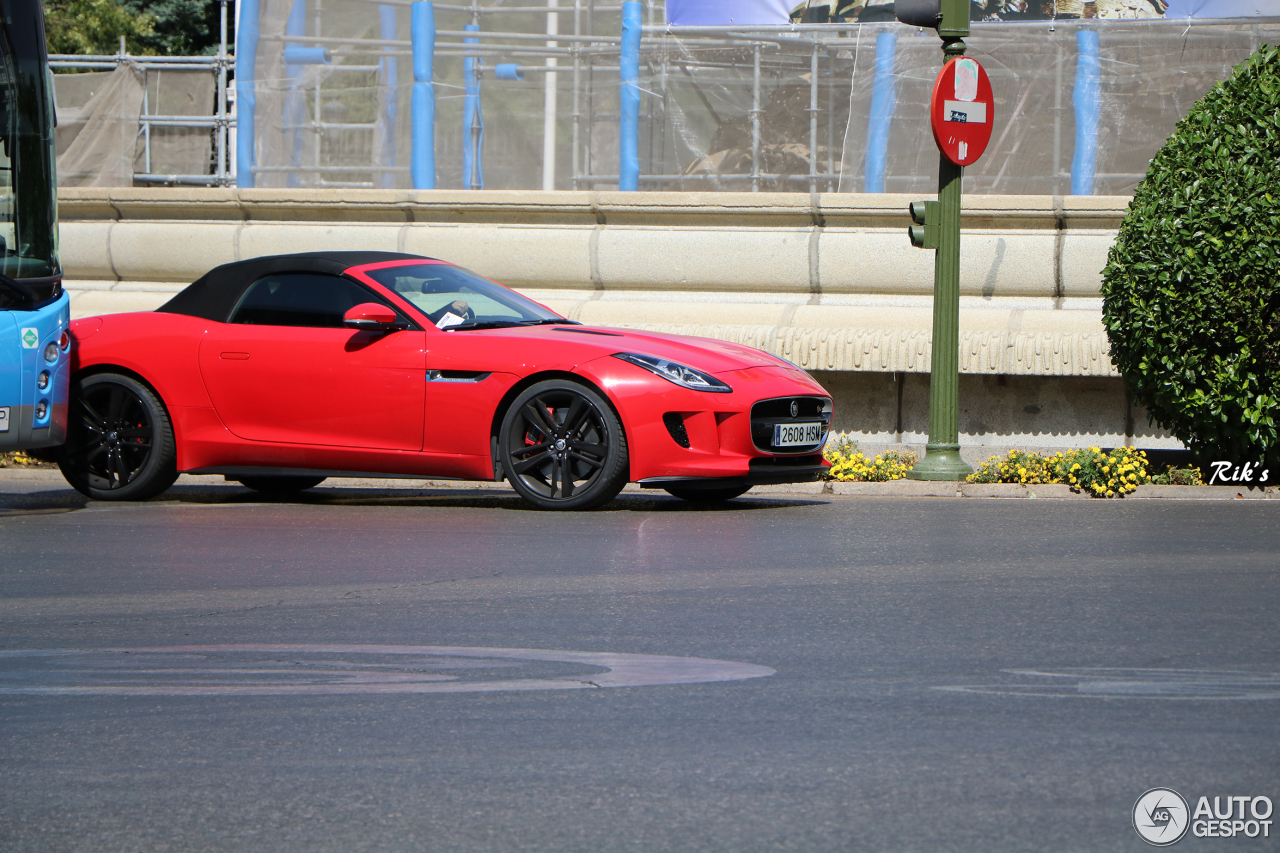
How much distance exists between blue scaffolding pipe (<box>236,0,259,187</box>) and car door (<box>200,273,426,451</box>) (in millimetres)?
8475

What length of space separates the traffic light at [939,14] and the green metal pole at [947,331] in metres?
0.09

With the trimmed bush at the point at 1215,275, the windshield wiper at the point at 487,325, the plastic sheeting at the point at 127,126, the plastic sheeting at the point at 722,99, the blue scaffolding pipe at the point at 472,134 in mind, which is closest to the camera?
the windshield wiper at the point at 487,325

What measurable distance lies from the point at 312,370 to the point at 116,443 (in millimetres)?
1391

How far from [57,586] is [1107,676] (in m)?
4.08

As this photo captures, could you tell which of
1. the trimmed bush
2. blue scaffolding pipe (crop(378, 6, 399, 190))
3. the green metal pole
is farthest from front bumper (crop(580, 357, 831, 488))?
blue scaffolding pipe (crop(378, 6, 399, 190))

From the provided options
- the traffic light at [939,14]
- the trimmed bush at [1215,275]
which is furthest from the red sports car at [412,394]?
the traffic light at [939,14]

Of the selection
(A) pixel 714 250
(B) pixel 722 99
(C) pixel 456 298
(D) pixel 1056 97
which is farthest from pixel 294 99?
(C) pixel 456 298

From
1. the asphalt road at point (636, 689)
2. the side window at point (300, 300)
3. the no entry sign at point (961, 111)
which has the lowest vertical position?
the asphalt road at point (636, 689)

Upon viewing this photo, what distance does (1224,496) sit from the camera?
31.8 feet

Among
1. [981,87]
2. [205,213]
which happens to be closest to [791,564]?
[981,87]

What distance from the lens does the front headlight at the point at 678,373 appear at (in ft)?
28.3

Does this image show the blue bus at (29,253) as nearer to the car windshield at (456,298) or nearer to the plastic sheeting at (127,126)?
the car windshield at (456,298)

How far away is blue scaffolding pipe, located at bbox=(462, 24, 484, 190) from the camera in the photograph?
1728 centimetres

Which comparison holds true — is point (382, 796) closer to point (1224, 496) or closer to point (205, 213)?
point (1224, 496)
